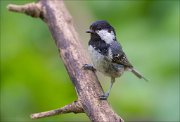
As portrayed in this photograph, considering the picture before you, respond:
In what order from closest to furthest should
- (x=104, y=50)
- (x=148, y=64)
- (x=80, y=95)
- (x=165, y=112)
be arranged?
(x=80, y=95)
(x=104, y=50)
(x=165, y=112)
(x=148, y=64)

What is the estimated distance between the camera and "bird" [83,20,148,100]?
447cm

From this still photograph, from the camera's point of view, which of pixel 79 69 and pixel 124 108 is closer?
pixel 79 69

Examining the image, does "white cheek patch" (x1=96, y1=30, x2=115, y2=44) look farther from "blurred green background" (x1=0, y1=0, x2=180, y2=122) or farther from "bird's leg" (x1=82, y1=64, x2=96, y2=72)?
"blurred green background" (x1=0, y1=0, x2=180, y2=122)

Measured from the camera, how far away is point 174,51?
17.5ft

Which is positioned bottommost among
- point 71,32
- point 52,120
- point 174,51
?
point 52,120

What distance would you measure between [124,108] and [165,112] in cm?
29

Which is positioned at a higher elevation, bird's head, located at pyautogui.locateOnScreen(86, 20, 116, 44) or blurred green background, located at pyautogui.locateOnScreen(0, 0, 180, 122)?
bird's head, located at pyautogui.locateOnScreen(86, 20, 116, 44)

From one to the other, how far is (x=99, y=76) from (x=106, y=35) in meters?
0.59

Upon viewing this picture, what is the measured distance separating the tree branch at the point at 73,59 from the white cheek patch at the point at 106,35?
14 centimetres

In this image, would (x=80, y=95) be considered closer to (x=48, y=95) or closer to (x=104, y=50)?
(x=104, y=50)

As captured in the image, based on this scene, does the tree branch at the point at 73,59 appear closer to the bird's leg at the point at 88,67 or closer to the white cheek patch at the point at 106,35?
the bird's leg at the point at 88,67

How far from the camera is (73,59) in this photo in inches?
172

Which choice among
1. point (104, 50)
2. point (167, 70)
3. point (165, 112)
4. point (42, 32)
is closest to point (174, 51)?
point (167, 70)

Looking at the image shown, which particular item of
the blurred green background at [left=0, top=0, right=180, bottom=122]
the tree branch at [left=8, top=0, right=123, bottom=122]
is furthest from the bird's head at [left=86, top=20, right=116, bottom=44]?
the blurred green background at [left=0, top=0, right=180, bottom=122]
